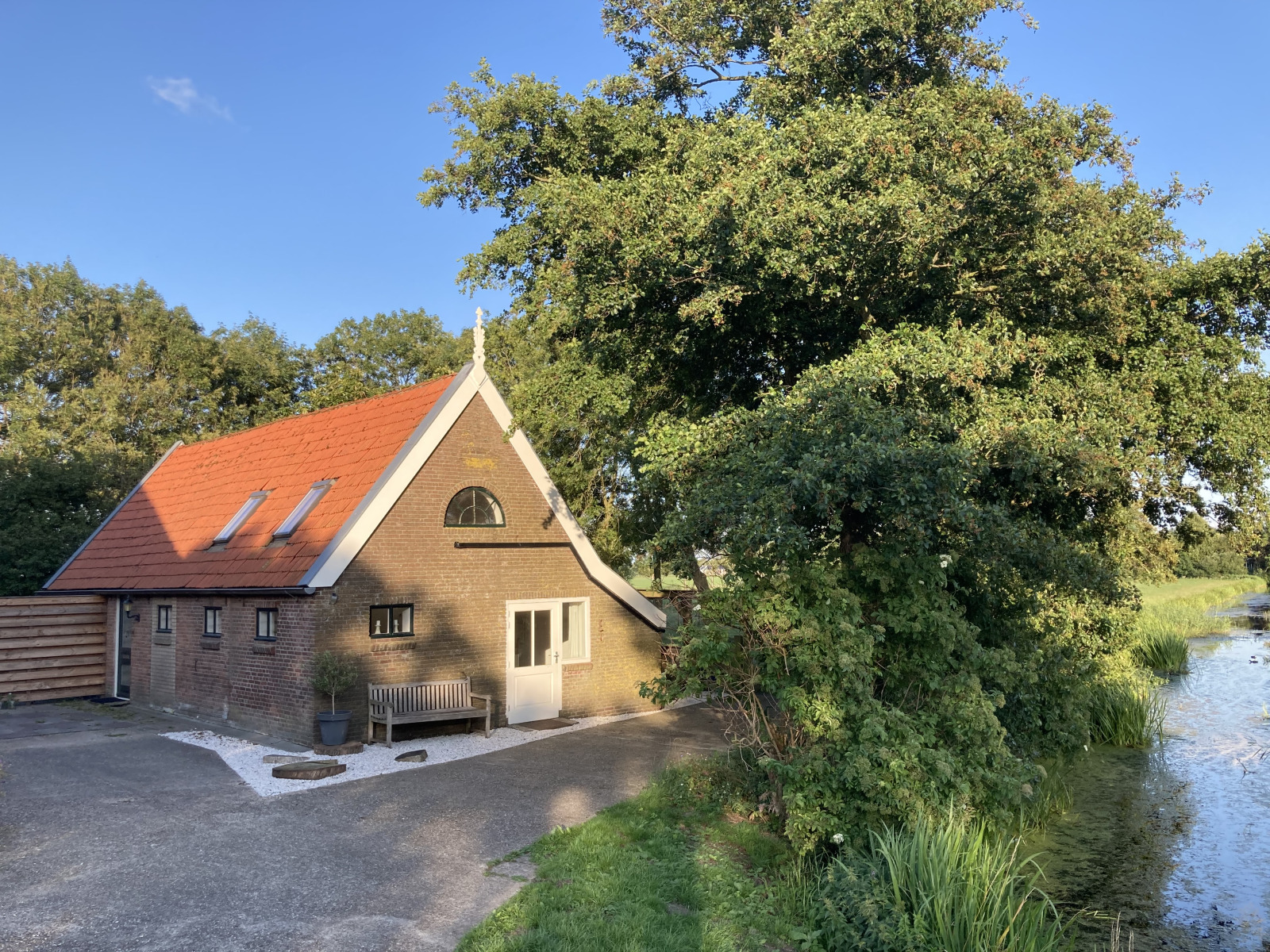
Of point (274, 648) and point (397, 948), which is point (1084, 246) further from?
point (274, 648)

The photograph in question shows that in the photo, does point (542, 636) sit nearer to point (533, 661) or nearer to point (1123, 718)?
point (533, 661)

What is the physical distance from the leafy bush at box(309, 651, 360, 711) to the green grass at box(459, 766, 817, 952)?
203 inches

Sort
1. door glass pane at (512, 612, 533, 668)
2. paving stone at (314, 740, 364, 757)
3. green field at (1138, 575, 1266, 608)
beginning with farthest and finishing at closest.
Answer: green field at (1138, 575, 1266, 608), door glass pane at (512, 612, 533, 668), paving stone at (314, 740, 364, 757)

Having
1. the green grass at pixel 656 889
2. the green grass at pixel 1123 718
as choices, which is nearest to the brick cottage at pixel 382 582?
the green grass at pixel 656 889

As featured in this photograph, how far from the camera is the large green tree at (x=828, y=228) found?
10617 mm

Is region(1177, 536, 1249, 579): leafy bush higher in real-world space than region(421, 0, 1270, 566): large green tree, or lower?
lower

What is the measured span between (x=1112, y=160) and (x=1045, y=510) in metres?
4.93

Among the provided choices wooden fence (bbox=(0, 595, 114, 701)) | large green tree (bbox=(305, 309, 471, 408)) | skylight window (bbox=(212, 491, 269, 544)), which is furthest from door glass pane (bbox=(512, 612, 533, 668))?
large green tree (bbox=(305, 309, 471, 408))

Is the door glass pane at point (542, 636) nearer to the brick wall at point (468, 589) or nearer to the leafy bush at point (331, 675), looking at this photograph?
the brick wall at point (468, 589)

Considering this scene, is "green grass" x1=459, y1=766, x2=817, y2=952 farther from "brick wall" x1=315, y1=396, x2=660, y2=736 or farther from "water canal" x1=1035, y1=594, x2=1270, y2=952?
"brick wall" x1=315, y1=396, x2=660, y2=736

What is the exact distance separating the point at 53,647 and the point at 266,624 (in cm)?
719

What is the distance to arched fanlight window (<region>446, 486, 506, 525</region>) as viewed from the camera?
15141 millimetres

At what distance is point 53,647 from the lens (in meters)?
18.3

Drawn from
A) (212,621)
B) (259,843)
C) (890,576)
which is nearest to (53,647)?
(212,621)
